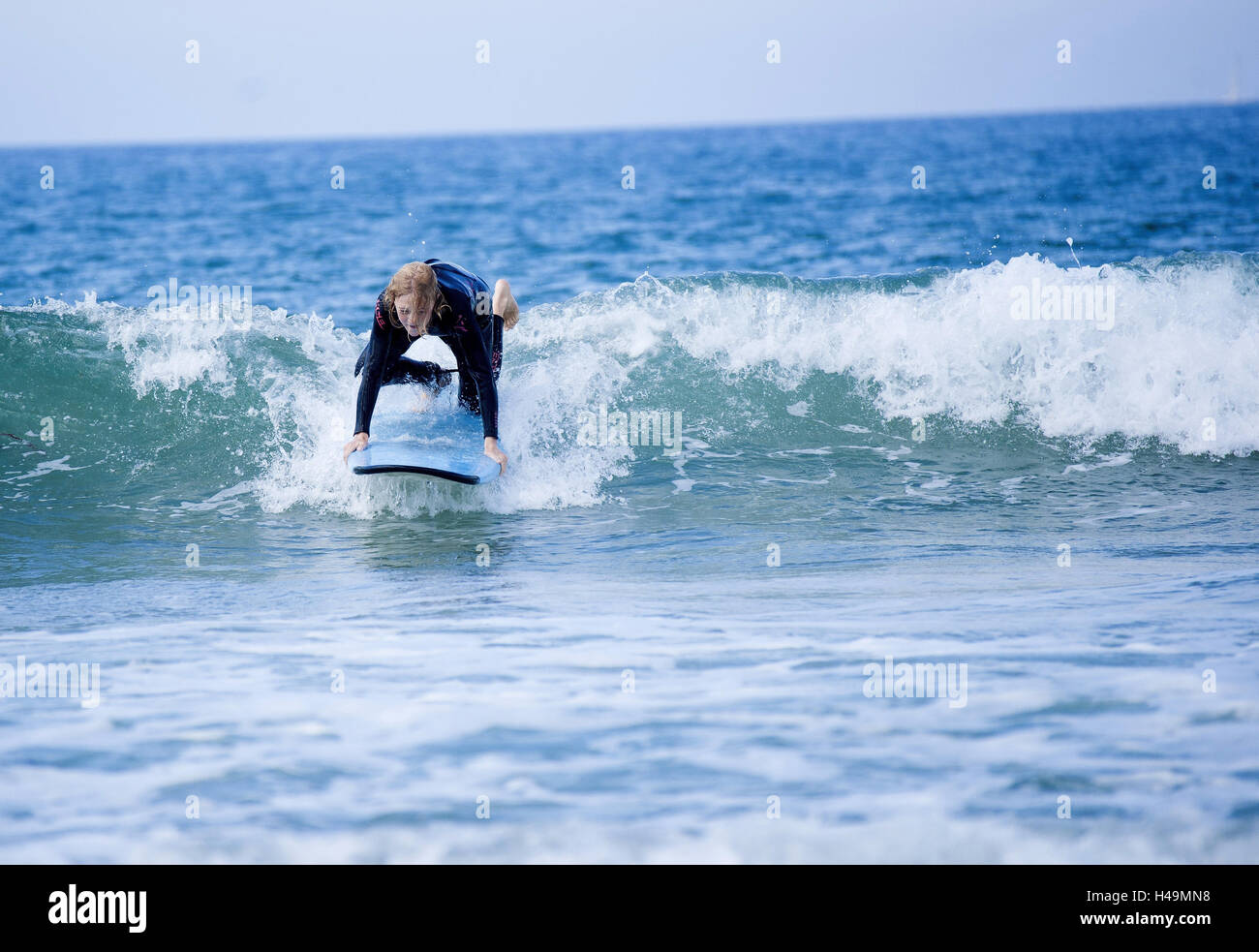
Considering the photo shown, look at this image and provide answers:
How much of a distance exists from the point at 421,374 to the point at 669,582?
2326mm

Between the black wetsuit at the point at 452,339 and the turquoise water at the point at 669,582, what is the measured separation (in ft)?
2.31

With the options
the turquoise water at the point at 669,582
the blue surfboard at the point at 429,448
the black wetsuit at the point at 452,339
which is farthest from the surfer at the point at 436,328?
Result: the turquoise water at the point at 669,582

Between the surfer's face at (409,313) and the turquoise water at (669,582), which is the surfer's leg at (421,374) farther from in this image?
the surfer's face at (409,313)

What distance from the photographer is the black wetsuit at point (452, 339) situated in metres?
5.77

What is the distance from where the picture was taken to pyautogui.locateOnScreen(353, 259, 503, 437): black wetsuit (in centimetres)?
577

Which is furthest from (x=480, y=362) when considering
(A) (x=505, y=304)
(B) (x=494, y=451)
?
(A) (x=505, y=304)

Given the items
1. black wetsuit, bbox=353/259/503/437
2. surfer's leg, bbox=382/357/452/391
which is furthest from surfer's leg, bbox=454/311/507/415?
surfer's leg, bbox=382/357/452/391

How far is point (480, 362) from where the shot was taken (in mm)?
5961

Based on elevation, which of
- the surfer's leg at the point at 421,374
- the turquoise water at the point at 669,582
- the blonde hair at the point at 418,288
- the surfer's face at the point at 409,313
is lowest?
the turquoise water at the point at 669,582

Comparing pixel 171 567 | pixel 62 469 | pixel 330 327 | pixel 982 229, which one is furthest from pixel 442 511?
pixel 982 229

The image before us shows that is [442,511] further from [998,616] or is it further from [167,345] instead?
[167,345]

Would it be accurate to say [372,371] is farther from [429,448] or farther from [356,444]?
[429,448]

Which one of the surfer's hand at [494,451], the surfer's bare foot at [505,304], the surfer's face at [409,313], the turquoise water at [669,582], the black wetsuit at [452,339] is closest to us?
the turquoise water at [669,582]
